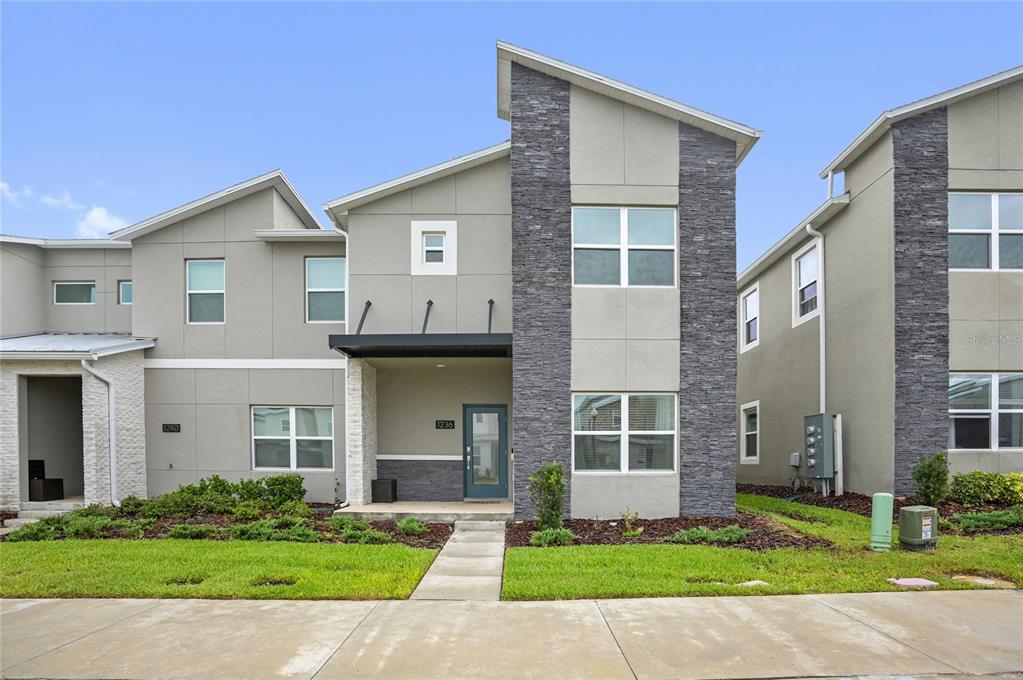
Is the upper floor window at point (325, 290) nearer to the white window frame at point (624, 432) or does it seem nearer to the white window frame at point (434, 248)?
the white window frame at point (434, 248)

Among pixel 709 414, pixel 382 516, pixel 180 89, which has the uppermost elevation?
pixel 180 89

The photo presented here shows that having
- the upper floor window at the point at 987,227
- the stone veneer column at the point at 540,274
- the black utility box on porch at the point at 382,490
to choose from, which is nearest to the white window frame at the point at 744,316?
the upper floor window at the point at 987,227

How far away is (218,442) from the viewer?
47.5ft

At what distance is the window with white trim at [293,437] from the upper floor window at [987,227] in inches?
528

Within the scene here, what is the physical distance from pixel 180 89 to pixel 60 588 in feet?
70.0

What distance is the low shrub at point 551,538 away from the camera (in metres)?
10.0

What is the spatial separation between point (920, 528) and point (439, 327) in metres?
8.75

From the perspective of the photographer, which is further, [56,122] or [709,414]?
[56,122]

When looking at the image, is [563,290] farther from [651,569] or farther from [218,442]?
[218,442]

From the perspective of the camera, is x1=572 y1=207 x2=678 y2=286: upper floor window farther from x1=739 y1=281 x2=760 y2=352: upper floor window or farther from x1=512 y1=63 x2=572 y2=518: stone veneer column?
x1=739 y1=281 x2=760 y2=352: upper floor window

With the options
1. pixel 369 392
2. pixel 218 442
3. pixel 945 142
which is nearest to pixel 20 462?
pixel 218 442

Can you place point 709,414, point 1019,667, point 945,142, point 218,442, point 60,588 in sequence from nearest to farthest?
point 1019,667 → point 60,588 → point 709,414 → point 945,142 → point 218,442

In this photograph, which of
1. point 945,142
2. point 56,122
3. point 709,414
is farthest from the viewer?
point 56,122

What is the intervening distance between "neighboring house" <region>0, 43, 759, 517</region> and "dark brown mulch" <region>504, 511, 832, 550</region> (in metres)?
0.35
